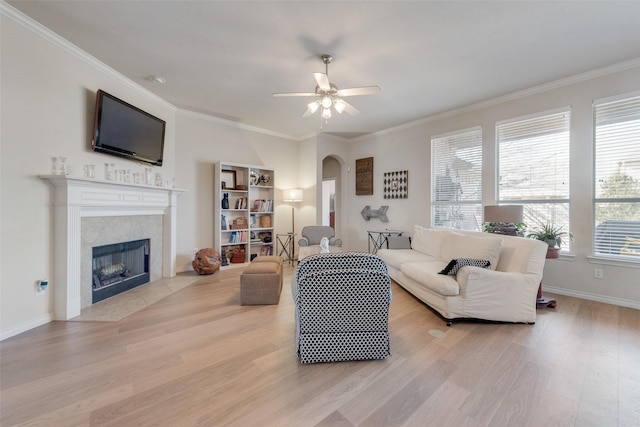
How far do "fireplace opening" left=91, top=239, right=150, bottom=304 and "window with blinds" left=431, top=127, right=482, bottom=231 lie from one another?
16.5 ft

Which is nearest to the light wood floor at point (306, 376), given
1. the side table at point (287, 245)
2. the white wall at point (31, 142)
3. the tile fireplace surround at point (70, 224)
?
the tile fireplace surround at point (70, 224)

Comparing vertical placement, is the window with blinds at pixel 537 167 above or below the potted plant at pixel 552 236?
above

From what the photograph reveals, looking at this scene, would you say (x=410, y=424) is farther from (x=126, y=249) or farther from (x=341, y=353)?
(x=126, y=249)

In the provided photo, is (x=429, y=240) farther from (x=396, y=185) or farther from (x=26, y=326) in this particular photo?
(x=26, y=326)

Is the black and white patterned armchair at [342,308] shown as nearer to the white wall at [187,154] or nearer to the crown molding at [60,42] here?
the white wall at [187,154]

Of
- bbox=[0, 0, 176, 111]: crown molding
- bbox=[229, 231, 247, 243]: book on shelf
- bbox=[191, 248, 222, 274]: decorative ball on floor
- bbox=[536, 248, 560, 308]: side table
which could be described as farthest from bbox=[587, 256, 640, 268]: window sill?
bbox=[0, 0, 176, 111]: crown molding

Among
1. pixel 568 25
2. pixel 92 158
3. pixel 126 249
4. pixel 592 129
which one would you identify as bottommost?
pixel 126 249

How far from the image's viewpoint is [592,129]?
335cm

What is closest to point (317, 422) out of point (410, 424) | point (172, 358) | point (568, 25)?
point (410, 424)

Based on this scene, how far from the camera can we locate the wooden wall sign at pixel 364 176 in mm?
6070

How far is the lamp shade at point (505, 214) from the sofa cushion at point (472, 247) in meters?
0.44

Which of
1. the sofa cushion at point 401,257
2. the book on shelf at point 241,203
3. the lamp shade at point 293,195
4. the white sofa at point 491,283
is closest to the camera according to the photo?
the white sofa at point 491,283

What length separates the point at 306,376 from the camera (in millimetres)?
1839

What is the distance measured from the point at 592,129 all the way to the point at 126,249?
21.3ft
